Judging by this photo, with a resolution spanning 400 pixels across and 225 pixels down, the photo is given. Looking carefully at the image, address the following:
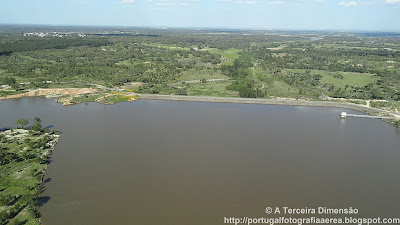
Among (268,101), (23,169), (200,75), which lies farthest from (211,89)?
(23,169)

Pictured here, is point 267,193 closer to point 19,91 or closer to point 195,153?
point 195,153

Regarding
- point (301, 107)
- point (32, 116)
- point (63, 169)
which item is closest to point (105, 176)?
point (63, 169)

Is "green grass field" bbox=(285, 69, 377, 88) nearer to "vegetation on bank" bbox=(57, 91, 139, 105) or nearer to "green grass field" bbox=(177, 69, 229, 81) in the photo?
"green grass field" bbox=(177, 69, 229, 81)

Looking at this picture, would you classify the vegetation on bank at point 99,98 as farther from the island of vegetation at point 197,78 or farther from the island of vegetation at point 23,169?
the island of vegetation at point 23,169

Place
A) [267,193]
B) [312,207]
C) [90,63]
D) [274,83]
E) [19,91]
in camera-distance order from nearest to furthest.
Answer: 1. [312,207]
2. [267,193]
3. [19,91]
4. [274,83]
5. [90,63]

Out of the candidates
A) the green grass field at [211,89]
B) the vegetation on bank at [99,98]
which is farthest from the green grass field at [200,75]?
the vegetation on bank at [99,98]

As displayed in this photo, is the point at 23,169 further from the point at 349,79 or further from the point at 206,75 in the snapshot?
the point at 349,79

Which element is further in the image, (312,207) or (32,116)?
(32,116)
